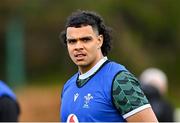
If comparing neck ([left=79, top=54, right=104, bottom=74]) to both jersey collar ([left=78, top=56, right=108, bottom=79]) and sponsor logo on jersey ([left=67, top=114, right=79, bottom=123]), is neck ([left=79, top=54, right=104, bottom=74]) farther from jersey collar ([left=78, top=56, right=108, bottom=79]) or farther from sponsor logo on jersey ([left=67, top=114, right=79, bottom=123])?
sponsor logo on jersey ([left=67, top=114, right=79, bottom=123])

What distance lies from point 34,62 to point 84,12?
60.8ft

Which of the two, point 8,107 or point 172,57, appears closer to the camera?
point 8,107

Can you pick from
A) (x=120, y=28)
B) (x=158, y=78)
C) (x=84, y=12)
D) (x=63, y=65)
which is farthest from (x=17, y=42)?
(x=84, y=12)

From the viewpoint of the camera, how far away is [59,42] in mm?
24547

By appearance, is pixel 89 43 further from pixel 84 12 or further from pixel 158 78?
pixel 158 78

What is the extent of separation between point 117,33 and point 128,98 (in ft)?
62.8

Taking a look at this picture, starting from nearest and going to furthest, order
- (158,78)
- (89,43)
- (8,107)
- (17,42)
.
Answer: (89,43) < (8,107) < (158,78) < (17,42)

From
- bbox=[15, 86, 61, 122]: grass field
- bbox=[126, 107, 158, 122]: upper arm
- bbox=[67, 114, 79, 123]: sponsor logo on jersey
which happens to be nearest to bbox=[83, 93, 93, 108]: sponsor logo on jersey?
bbox=[67, 114, 79, 123]: sponsor logo on jersey

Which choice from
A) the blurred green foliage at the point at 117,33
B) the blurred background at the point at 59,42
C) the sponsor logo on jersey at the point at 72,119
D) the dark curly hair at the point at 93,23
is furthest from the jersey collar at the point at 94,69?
the blurred green foliage at the point at 117,33

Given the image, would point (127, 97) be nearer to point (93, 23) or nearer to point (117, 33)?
point (93, 23)

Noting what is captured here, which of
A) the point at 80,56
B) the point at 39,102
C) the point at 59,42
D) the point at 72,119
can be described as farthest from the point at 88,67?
the point at 59,42

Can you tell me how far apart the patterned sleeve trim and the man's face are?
36 cm

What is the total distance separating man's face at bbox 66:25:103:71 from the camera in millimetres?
6047

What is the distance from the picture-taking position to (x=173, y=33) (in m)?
26.8
